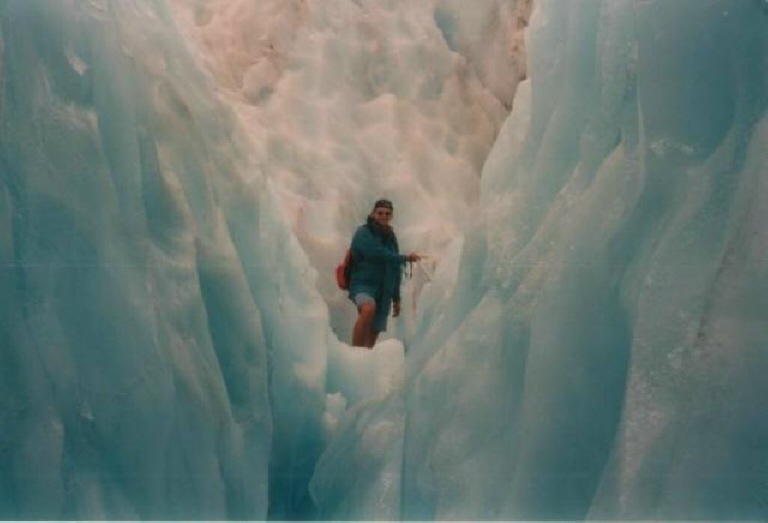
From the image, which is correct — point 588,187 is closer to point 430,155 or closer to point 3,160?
point 430,155

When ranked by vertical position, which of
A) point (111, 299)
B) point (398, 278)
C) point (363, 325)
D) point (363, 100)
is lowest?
point (111, 299)

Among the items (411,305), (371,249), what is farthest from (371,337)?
(371,249)

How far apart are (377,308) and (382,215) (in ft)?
1.26

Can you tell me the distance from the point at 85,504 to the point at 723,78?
8.15 feet

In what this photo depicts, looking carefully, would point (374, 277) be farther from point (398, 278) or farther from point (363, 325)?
point (363, 325)

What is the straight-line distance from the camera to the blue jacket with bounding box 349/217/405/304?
432 centimetres

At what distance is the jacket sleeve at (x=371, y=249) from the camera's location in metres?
4.33

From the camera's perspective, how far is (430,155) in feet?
16.5

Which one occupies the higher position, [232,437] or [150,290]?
[150,290]

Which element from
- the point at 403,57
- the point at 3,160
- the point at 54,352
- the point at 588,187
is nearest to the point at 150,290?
the point at 54,352

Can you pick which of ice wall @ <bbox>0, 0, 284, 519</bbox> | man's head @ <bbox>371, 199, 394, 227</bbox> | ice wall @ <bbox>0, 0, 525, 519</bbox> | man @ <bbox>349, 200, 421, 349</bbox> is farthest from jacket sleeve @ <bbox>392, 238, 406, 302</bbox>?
ice wall @ <bbox>0, 0, 284, 519</bbox>

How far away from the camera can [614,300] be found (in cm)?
387

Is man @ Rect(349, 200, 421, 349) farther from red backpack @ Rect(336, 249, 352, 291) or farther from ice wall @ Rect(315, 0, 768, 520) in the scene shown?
ice wall @ Rect(315, 0, 768, 520)

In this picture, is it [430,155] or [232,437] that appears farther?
[430,155]
